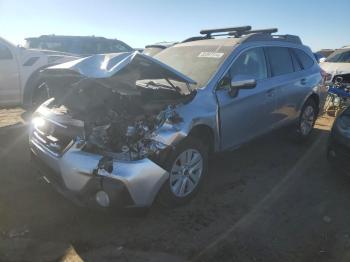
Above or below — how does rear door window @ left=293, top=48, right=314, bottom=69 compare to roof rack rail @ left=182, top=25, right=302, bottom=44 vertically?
below

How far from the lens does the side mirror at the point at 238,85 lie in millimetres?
4643

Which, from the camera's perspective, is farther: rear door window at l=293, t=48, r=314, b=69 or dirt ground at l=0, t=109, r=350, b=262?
rear door window at l=293, t=48, r=314, b=69

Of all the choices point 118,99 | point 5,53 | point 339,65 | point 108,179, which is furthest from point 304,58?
point 5,53

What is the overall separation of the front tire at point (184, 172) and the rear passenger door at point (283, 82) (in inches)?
73.8

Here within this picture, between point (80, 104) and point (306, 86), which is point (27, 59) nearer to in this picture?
point (80, 104)

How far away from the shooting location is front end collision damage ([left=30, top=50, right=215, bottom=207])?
3535 mm

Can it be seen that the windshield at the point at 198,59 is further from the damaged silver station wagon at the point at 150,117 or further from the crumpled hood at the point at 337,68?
the crumpled hood at the point at 337,68

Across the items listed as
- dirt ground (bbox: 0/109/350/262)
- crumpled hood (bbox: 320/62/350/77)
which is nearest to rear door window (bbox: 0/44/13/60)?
dirt ground (bbox: 0/109/350/262)

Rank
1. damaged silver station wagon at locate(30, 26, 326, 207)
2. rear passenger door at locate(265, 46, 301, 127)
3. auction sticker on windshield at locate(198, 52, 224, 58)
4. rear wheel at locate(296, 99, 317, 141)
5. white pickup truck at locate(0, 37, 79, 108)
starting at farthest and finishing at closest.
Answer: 1. white pickup truck at locate(0, 37, 79, 108)
2. rear wheel at locate(296, 99, 317, 141)
3. rear passenger door at locate(265, 46, 301, 127)
4. auction sticker on windshield at locate(198, 52, 224, 58)
5. damaged silver station wagon at locate(30, 26, 326, 207)

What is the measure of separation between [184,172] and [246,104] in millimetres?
1395

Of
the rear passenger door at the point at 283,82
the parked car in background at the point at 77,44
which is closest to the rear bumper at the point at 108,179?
the rear passenger door at the point at 283,82

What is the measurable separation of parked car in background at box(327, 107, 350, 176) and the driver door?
89cm

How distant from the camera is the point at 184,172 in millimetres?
4176

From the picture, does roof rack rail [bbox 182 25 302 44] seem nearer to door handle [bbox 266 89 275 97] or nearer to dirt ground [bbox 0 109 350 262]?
door handle [bbox 266 89 275 97]
